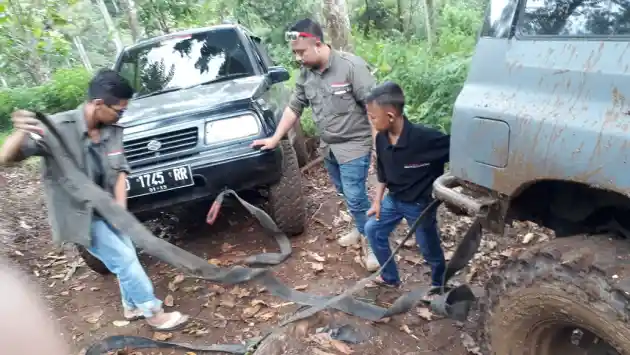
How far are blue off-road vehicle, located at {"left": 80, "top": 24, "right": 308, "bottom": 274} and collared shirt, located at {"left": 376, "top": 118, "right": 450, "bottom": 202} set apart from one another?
126 centimetres

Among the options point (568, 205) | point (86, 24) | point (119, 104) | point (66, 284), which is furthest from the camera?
point (86, 24)

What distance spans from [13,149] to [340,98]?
207 centimetres

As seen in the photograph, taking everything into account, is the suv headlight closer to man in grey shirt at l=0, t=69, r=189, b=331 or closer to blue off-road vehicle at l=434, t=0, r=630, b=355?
man in grey shirt at l=0, t=69, r=189, b=331

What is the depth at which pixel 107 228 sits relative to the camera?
345 cm

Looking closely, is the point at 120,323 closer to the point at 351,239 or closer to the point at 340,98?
the point at 351,239

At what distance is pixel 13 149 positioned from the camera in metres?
2.77

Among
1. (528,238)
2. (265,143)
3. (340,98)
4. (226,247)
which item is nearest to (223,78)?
(265,143)

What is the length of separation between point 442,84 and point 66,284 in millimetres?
4617

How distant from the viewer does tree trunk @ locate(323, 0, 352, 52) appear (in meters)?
7.23

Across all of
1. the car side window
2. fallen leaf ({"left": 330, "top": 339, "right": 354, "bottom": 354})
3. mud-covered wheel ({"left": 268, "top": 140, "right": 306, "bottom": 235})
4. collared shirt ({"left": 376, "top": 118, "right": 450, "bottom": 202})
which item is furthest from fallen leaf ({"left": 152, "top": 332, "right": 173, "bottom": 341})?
the car side window

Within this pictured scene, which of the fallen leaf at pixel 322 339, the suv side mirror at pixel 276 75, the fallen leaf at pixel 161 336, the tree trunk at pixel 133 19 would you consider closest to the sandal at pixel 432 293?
the fallen leaf at pixel 322 339

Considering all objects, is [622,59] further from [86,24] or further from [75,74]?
[86,24]

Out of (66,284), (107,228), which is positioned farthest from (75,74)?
(107,228)

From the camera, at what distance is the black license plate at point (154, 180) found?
4027 millimetres
